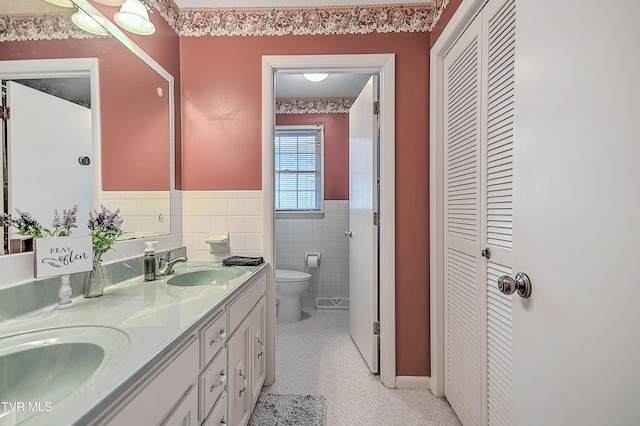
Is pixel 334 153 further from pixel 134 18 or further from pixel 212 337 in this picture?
pixel 212 337

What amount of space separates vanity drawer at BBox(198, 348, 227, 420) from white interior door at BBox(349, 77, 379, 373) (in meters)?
1.17

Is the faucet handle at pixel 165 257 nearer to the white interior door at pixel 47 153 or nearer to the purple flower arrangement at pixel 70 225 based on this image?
the purple flower arrangement at pixel 70 225

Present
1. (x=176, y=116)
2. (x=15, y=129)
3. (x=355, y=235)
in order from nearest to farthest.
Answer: (x=15, y=129)
(x=176, y=116)
(x=355, y=235)

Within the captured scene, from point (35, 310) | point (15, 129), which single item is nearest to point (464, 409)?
point (35, 310)

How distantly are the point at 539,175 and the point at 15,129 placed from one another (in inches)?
61.0

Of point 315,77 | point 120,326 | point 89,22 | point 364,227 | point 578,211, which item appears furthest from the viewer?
point 315,77

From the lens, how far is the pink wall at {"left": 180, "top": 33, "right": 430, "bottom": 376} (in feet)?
6.36

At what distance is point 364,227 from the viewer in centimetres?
226

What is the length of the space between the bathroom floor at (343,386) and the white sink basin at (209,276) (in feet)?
2.67

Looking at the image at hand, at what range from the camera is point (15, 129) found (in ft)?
3.06

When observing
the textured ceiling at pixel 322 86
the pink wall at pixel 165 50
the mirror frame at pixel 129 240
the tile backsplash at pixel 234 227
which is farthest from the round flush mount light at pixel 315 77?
the tile backsplash at pixel 234 227

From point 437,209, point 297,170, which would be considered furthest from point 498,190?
point 297,170

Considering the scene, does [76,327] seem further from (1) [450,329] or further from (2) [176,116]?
(1) [450,329]

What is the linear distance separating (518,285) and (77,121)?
1658mm
